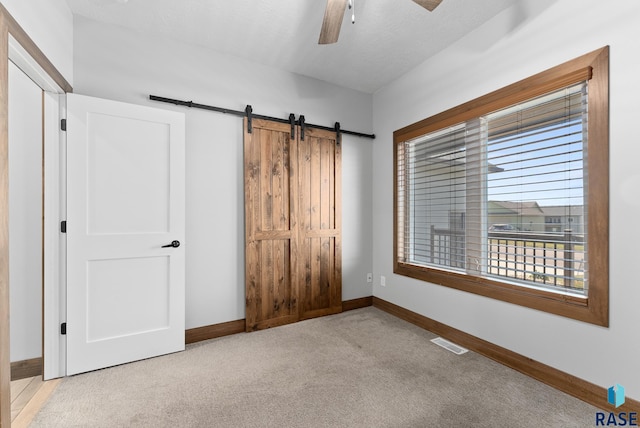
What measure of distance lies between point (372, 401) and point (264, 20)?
9.67ft

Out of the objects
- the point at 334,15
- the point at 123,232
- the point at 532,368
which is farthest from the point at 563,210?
the point at 123,232

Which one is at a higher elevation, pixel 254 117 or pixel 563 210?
pixel 254 117

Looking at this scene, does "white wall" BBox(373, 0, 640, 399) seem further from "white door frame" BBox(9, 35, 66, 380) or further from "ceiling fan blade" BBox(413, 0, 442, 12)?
"white door frame" BBox(9, 35, 66, 380)

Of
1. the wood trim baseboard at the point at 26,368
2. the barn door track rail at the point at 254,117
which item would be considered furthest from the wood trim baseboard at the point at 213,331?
the barn door track rail at the point at 254,117

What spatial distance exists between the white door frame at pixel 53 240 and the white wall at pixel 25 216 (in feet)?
0.45

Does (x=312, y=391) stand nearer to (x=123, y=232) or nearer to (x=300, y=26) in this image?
(x=123, y=232)

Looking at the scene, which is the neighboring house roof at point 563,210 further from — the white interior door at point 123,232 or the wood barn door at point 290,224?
the white interior door at point 123,232

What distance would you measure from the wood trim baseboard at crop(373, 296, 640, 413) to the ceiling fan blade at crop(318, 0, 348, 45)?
8.75 ft

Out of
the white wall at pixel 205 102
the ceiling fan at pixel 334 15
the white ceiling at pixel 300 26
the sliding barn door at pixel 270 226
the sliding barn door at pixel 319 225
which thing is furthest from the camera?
the sliding barn door at pixel 319 225

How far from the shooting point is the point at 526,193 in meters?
2.24

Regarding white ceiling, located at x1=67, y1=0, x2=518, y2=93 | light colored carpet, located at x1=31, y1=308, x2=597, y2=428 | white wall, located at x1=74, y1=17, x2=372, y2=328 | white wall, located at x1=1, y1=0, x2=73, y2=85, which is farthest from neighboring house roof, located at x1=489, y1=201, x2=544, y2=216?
white wall, located at x1=1, y1=0, x2=73, y2=85

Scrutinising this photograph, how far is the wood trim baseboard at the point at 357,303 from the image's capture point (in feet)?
→ 11.9

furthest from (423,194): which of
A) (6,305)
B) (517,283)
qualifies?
(6,305)

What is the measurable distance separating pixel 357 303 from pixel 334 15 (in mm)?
3048
